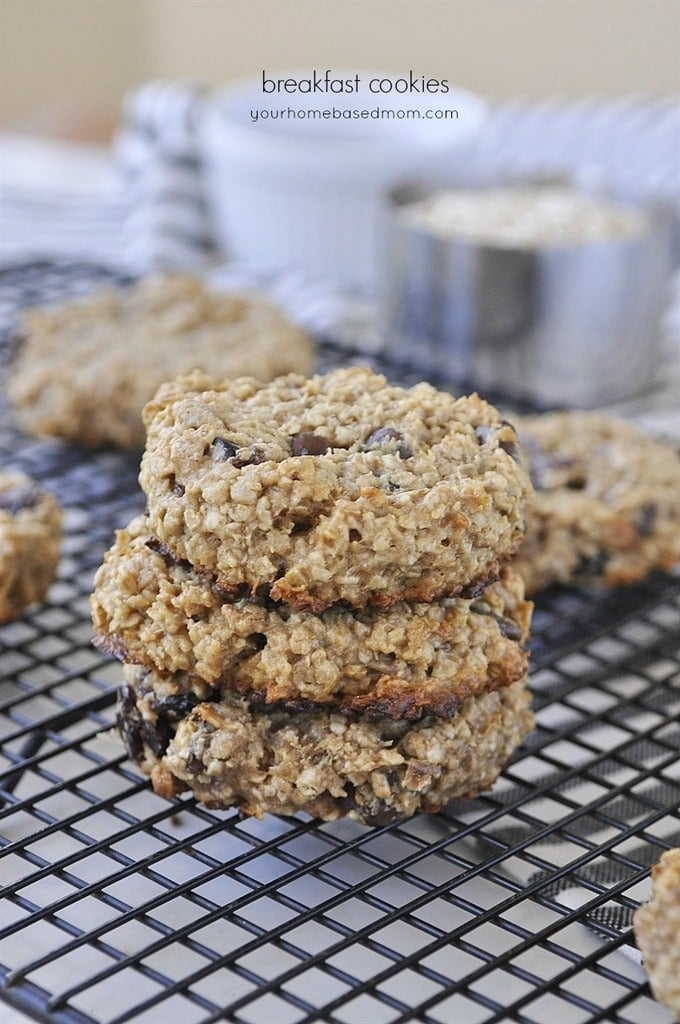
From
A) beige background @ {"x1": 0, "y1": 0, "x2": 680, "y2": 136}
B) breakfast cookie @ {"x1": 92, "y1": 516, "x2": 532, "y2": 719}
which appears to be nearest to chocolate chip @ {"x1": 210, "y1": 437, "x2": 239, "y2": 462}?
breakfast cookie @ {"x1": 92, "y1": 516, "x2": 532, "y2": 719}

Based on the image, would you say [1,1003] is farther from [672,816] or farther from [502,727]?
[672,816]

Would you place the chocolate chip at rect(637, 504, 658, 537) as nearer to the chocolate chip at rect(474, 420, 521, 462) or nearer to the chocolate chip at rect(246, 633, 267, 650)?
the chocolate chip at rect(474, 420, 521, 462)

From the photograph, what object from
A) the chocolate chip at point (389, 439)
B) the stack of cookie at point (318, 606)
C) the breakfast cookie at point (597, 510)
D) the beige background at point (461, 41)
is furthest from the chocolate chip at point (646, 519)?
the beige background at point (461, 41)

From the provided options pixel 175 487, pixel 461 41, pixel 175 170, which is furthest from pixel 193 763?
pixel 461 41

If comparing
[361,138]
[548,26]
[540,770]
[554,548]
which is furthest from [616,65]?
[540,770]

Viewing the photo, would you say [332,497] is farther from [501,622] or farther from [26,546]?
[26,546]

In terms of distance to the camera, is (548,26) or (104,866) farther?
(548,26)

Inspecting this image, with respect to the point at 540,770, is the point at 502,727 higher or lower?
higher
